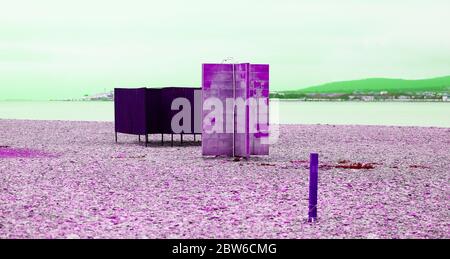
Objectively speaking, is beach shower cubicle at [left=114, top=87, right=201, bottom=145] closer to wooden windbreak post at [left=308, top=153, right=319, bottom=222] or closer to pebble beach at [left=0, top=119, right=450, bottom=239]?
pebble beach at [left=0, top=119, right=450, bottom=239]

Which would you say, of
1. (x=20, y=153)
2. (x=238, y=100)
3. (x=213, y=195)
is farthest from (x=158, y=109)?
Result: (x=213, y=195)

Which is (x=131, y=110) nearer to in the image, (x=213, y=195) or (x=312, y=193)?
(x=213, y=195)

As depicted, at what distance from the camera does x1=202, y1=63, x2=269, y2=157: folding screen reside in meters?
19.7

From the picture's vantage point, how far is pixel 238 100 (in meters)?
19.8

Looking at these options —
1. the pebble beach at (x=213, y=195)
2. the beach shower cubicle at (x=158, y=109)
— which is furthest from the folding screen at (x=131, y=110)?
the pebble beach at (x=213, y=195)

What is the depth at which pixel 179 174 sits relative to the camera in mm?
16641

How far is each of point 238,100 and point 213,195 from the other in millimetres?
6885

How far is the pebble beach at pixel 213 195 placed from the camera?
10141 millimetres

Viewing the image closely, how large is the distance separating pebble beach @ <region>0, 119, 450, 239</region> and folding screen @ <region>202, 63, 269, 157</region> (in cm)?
98

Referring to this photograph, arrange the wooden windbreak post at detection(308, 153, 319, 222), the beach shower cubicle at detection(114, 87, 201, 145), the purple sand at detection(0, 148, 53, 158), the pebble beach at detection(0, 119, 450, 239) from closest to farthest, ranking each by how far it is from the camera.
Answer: the pebble beach at detection(0, 119, 450, 239), the wooden windbreak post at detection(308, 153, 319, 222), the purple sand at detection(0, 148, 53, 158), the beach shower cubicle at detection(114, 87, 201, 145)

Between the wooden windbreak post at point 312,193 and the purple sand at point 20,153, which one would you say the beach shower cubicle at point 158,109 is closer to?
the purple sand at point 20,153

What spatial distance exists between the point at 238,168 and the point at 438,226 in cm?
823

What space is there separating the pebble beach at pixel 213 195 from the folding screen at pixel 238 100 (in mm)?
976

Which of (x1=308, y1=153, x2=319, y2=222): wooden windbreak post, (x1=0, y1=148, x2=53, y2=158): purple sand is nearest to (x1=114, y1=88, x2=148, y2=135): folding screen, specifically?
(x1=0, y1=148, x2=53, y2=158): purple sand
